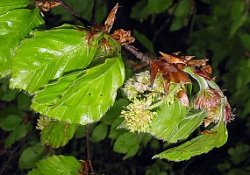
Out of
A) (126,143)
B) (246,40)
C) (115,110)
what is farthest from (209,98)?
(246,40)

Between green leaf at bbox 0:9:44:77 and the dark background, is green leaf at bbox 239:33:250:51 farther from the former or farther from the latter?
green leaf at bbox 0:9:44:77

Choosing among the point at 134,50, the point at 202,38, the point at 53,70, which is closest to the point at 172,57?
the point at 134,50

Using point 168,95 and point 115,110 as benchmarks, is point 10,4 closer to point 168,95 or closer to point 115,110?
point 168,95

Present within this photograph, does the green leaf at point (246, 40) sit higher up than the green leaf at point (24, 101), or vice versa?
the green leaf at point (246, 40)

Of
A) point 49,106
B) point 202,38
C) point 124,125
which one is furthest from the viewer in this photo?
point 202,38

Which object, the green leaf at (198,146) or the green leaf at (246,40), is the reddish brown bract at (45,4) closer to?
the green leaf at (198,146)

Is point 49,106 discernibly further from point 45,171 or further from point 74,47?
point 45,171

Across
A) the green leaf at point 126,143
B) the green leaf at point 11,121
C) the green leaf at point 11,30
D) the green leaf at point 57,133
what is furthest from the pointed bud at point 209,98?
the green leaf at point 11,121
